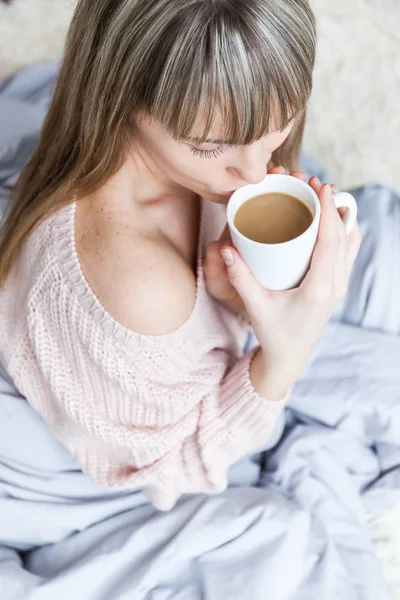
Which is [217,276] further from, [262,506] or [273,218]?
[262,506]

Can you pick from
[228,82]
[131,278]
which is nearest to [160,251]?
[131,278]

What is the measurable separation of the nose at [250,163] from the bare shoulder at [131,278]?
152mm

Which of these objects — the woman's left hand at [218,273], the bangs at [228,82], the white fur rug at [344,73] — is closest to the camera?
the bangs at [228,82]

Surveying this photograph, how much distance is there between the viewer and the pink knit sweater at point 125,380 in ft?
2.64

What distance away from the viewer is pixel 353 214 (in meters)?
0.78

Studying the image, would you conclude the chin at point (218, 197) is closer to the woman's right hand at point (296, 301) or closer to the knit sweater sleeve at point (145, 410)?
the woman's right hand at point (296, 301)

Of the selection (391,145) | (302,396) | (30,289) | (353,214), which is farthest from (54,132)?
(391,145)

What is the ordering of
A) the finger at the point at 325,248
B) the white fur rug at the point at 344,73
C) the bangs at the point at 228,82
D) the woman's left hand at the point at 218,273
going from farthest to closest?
the white fur rug at the point at 344,73 < the woman's left hand at the point at 218,273 < the finger at the point at 325,248 < the bangs at the point at 228,82

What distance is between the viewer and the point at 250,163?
0.68 m

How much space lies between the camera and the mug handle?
74cm

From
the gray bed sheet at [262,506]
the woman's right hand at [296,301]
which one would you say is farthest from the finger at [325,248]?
the gray bed sheet at [262,506]

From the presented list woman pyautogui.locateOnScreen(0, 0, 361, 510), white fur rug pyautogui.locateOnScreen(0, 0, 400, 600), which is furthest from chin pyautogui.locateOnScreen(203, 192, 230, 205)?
white fur rug pyautogui.locateOnScreen(0, 0, 400, 600)

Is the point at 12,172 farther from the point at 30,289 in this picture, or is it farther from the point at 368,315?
the point at 368,315

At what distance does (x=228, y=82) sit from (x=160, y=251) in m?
0.27
